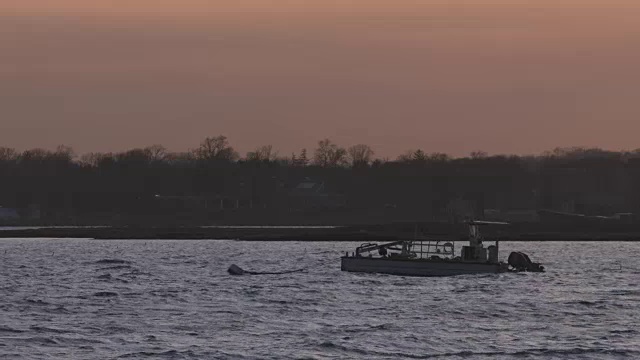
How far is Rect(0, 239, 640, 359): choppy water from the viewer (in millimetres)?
50500

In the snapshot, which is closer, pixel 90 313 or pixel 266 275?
pixel 90 313

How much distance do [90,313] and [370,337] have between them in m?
16.5

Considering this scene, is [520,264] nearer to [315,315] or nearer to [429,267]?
[429,267]

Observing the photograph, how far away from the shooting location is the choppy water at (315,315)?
1988 inches

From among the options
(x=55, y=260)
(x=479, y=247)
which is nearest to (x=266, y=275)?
(x=479, y=247)

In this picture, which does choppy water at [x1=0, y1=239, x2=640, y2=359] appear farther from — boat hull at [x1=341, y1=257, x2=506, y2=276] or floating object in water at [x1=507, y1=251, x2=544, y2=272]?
floating object in water at [x1=507, y1=251, x2=544, y2=272]

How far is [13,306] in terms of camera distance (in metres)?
68.2

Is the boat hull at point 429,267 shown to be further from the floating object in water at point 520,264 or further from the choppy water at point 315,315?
the floating object in water at point 520,264

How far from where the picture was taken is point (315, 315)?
63781 mm

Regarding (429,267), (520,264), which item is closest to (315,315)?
(429,267)

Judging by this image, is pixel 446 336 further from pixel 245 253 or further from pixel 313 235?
pixel 313 235

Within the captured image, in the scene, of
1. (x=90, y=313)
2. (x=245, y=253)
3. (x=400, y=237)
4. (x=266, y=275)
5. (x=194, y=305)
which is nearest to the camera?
(x=90, y=313)

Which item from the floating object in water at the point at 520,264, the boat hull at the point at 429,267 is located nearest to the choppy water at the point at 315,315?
the boat hull at the point at 429,267

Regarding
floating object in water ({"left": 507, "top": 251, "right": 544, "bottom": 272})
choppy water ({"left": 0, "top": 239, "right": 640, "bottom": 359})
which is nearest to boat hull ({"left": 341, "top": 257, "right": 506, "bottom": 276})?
choppy water ({"left": 0, "top": 239, "right": 640, "bottom": 359})
